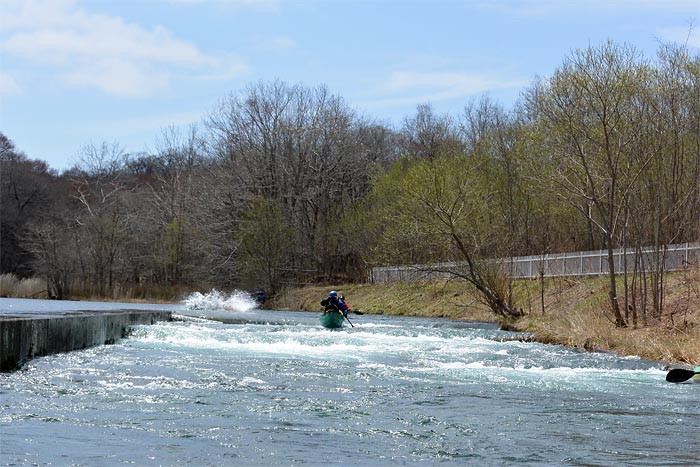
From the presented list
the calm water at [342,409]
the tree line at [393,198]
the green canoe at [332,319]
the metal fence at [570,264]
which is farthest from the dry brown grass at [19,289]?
the calm water at [342,409]

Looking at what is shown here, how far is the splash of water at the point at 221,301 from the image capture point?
43.9 meters

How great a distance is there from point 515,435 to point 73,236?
4771 centimetres

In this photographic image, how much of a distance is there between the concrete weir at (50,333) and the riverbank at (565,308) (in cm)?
1049

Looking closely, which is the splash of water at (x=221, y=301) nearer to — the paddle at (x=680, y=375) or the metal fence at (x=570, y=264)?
the metal fence at (x=570, y=264)

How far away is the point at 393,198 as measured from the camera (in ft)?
157

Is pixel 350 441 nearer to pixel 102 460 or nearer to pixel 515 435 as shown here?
pixel 515 435

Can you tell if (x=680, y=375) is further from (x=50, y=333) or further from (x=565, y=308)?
(x=565, y=308)

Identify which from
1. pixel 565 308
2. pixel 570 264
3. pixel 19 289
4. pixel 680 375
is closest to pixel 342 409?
pixel 680 375

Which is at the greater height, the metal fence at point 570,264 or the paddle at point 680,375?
the metal fence at point 570,264

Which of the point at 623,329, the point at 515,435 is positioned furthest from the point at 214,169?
the point at 515,435

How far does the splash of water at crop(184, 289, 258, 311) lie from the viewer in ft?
144

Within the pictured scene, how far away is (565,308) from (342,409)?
19.4 m

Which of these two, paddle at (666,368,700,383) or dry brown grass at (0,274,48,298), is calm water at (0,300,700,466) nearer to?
paddle at (666,368,700,383)

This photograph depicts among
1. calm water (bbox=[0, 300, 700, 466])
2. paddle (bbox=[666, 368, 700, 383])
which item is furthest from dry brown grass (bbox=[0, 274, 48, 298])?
paddle (bbox=[666, 368, 700, 383])
